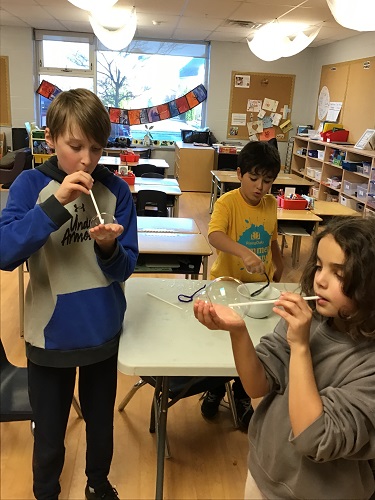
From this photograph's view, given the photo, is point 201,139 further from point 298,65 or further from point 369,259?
point 369,259

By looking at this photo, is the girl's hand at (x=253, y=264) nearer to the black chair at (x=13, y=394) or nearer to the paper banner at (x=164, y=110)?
the black chair at (x=13, y=394)

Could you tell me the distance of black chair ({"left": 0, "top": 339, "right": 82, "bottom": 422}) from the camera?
1.58 metres

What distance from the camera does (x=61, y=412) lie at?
4.44 feet

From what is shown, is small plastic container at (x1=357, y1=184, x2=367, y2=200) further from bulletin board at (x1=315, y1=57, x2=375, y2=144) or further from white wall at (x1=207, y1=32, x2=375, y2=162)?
white wall at (x1=207, y1=32, x2=375, y2=162)

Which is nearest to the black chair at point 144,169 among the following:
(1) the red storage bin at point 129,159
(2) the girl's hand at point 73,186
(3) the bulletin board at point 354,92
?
(1) the red storage bin at point 129,159

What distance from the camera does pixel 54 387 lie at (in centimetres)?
131

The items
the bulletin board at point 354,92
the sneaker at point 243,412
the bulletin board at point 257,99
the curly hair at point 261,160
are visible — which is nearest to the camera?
the curly hair at point 261,160

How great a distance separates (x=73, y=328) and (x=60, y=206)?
353mm

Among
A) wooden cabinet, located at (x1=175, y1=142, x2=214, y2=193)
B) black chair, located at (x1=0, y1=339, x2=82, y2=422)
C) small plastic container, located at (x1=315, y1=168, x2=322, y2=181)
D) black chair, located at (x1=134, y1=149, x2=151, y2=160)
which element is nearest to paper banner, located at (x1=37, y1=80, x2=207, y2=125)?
black chair, located at (x1=134, y1=149, x2=151, y2=160)

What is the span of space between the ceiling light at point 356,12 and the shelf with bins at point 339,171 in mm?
2535

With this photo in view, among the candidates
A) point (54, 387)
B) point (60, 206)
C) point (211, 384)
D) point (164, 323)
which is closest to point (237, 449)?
point (211, 384)

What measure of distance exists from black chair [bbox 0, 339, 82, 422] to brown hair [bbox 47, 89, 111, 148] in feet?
3.28

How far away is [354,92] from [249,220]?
554 centimetres

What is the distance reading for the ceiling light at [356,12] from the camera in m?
2.56
